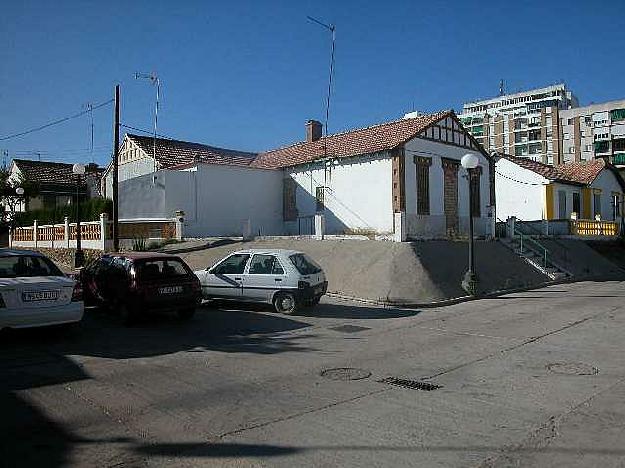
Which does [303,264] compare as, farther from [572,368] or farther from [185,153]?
[185,153]

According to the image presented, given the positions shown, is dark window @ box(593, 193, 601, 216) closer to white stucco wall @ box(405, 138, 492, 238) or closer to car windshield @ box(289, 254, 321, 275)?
white stucco wall @ box(405, 138, 492, 238)

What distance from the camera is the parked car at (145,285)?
10.7 meters

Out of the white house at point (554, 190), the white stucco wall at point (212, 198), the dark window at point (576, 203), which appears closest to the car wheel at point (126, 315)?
the white stucco wall at point (212, 198)

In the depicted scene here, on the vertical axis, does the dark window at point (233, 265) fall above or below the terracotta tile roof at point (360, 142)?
below

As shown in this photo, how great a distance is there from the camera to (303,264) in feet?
42.1

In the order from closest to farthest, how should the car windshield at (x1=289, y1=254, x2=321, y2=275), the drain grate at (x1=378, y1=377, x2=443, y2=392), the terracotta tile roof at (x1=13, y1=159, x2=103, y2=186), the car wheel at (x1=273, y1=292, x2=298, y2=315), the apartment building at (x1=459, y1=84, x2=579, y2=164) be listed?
the drain grate at (x1=378, y1=377, x2=443, y2=392) < the car wheel at (x1=273, y1=292, x2=298, y2=315) < the car windshield at (x1=289, y1=254, x2=321, y2=275) < the terracotta tile roof at (x1=13, y1=159, x2=103, y2=186) < the apartment building at (x1=459, y1=84, x2=579, y2=164)

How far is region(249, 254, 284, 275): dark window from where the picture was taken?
12.6 m

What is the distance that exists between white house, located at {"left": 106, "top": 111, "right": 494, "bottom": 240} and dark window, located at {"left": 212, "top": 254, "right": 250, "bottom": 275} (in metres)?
9.77

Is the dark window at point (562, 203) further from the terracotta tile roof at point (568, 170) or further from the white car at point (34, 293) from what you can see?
the white car at point (34, 293)

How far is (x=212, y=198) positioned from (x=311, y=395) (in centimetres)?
2162

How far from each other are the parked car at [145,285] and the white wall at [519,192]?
28.5 metres

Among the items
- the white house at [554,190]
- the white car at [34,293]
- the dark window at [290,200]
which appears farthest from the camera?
the white house at [554,190]

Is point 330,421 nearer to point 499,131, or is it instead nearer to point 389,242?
point 389,242

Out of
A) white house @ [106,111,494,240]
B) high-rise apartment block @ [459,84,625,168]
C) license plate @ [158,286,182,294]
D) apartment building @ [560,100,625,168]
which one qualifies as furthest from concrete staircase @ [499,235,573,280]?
apartment building @ [560,100,625,168]
